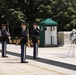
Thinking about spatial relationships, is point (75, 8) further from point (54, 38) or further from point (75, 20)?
point (54, 38)

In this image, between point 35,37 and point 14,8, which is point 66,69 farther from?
point 14,8

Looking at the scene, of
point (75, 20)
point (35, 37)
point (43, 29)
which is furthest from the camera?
point (75, 20)

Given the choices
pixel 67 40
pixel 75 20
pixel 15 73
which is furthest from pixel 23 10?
pixel 15 73

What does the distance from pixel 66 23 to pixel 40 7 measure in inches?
128

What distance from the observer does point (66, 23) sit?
1382 inches

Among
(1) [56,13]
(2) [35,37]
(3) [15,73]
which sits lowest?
(3) [15,73]

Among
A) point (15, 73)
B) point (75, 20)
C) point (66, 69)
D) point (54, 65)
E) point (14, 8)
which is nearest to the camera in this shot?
point (15, 73)

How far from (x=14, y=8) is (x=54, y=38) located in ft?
35.5

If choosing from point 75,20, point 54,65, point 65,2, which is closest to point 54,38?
point 75,20

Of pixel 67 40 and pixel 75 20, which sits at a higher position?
pixel 75 20

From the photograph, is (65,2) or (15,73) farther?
(65,2)

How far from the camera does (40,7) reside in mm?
35188

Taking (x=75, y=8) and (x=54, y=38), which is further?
(x=75, y=8)

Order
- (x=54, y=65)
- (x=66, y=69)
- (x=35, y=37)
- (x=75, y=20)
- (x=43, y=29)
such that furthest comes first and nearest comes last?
(x=75, y=20) → (x=43, y=29) → (x=35, y=37) → (x=54, y=65) → (x=66, y=69)
